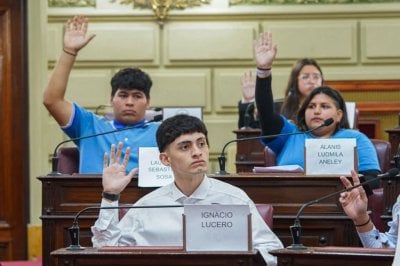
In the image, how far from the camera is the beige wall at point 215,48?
1237 cm

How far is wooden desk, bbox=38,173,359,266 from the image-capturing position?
6.82 metres

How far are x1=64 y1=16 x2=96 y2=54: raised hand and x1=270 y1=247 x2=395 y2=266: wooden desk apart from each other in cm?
313

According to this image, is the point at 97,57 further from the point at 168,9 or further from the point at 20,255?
the point at 20,255

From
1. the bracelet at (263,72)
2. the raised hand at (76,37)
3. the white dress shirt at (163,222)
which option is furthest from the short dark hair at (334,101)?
the white dress shirt at (163,222)

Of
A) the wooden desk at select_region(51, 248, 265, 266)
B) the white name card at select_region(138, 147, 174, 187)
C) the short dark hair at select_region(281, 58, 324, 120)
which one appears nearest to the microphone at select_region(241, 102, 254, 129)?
the short dark hair at select_region(281, 58, 324, 120)

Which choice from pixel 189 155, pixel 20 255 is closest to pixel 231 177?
pixel 189 155

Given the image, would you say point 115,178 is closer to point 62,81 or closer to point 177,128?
point 177,128

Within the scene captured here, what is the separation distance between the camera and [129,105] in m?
8.08

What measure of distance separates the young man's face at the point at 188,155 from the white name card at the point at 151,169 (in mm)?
669

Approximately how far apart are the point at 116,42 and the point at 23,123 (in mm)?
1689

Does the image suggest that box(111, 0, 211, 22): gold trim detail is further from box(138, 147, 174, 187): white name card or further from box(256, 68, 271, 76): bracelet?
box(138, 147, 174, 187): white name card

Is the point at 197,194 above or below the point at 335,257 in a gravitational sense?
above

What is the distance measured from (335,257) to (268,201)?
189 cm

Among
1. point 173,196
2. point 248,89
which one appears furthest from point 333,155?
point 248,89
